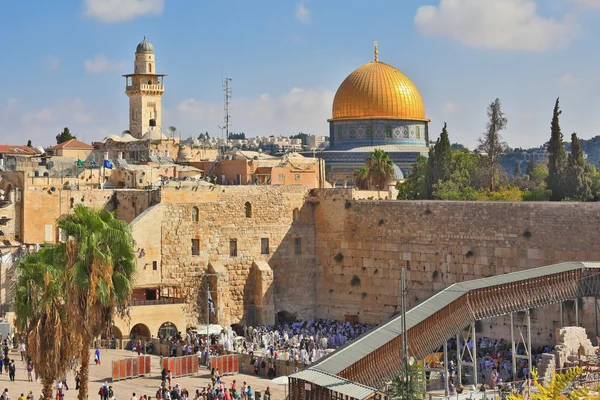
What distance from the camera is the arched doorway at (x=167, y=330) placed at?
34125mm

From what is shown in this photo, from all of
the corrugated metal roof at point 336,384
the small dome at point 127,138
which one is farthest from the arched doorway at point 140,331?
the small dome at point 127,138

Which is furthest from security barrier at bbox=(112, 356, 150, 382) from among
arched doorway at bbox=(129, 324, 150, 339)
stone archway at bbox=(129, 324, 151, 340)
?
arched doorway at bbox=(129, 324, 150, 339)

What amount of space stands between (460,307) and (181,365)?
9.22m

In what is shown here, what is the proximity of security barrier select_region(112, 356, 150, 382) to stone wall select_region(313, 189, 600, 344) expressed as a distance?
1004 cm

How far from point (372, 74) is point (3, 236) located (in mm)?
28938

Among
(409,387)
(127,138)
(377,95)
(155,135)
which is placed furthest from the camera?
(377,95)

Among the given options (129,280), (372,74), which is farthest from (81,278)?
(372,74)

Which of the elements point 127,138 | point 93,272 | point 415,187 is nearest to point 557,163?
point 415,187

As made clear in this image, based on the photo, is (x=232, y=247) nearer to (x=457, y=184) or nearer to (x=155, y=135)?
(x=457, y=184)

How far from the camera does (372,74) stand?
60.0 metres

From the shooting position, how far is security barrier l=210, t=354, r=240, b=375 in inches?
1121

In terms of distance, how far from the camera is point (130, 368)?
2753 centimetres

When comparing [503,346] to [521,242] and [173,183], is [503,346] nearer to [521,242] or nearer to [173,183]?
[521,242]

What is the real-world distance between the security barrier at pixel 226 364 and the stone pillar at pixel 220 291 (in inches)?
265
